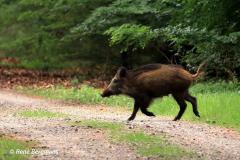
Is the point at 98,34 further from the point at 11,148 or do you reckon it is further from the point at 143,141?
the point at 11,148

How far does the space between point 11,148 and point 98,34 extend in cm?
1775

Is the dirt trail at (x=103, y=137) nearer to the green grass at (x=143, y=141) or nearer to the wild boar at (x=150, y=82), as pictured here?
the green grass at (x=143, y=141)

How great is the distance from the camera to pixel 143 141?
1162cm

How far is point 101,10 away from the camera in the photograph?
26297 mm

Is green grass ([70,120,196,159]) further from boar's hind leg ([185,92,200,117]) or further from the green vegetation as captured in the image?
the green vegetation

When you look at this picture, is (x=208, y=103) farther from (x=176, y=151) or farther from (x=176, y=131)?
(x=176, y=151)

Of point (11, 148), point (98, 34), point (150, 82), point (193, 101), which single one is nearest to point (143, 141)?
point (11, 148)

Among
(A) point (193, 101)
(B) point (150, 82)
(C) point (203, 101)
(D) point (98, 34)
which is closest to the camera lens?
(B) point (150, 82)

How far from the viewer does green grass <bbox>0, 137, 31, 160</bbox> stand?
9.85 m

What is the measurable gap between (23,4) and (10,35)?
1.97 metres

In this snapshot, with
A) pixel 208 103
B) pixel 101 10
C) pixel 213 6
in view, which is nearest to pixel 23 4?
pixel 101 10

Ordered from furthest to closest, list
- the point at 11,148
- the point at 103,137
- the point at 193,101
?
the point at 193,101 < the point at 103,137 < the point at 11,148

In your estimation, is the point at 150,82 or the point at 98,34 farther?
the point at 98,34

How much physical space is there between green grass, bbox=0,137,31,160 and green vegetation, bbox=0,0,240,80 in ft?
31.4
